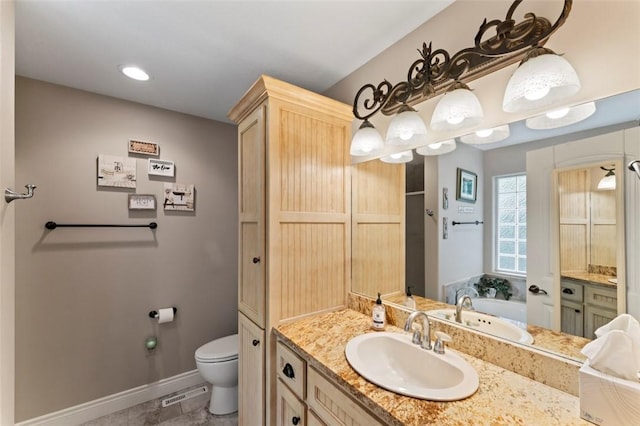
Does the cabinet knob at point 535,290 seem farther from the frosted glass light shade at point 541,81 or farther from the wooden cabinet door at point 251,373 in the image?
the wooden cabinet door at point 251,373

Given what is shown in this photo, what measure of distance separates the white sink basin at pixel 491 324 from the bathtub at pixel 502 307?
0.02 m

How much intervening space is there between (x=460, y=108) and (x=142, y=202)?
2.33 m

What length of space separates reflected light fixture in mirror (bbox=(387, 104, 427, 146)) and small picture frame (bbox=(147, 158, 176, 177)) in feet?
6.23

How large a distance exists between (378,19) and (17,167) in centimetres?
242

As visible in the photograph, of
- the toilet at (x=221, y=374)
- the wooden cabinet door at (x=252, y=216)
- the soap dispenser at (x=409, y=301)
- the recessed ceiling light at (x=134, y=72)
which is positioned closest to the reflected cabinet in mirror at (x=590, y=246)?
the soap dispenser at (x=409, y=301)

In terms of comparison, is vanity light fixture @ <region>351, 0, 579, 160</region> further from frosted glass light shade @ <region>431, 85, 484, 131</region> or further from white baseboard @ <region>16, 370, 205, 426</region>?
white baseboard @ <region>16, 370, 205, 426</region>

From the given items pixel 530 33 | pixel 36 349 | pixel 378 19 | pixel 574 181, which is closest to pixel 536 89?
pixel 530 33

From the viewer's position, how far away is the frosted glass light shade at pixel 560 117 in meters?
Result: 0.87

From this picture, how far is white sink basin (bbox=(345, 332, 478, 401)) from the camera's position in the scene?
86cm

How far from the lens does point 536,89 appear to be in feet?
2.80

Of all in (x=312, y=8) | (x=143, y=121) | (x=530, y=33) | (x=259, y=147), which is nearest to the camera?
(x=530, y=33)

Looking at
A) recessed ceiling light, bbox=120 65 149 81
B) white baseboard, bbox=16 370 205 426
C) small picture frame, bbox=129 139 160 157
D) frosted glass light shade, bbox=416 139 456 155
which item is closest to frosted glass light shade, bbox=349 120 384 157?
frosted glass light shade, bbox=416 139 456 155

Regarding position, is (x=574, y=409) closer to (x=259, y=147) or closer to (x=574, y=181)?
(x=574, y=181)

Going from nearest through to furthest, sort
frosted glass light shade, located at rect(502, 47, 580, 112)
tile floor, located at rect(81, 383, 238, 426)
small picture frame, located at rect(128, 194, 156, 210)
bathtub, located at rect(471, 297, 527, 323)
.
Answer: frosted glass light shade, located at rect(502, 47, 580, 112)
bathtub, located at rect(471, 297, 527, 323)
tile floor, located at rect(81, 383, 238, 426)
small picture frame, located at rect(128, 194, 156, 210)
